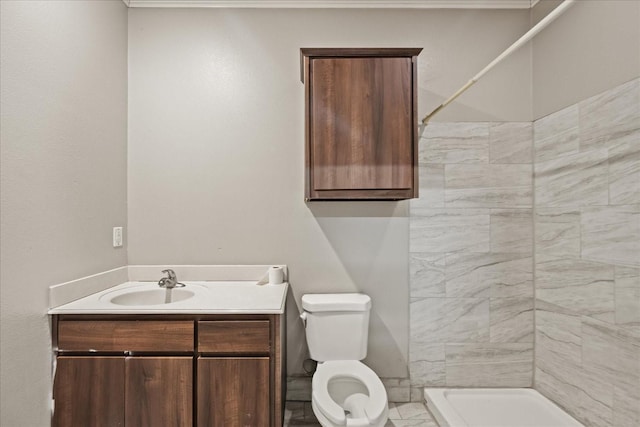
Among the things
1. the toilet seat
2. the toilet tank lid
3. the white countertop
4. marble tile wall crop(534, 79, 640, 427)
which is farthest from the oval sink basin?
marble tile wall crop(534, 79, 640, 427)

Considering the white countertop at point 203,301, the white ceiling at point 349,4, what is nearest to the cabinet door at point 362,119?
the white ceiling at point 349,4

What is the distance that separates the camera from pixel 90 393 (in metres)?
1.59

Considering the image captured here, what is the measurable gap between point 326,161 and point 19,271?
4.64 ft

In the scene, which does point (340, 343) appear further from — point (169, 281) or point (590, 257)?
point (590, 257)

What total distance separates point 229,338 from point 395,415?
1194mm

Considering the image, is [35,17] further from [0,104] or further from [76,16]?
[0,104]

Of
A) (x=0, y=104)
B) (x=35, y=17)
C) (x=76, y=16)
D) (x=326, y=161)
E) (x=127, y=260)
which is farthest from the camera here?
(x=127, y=260)

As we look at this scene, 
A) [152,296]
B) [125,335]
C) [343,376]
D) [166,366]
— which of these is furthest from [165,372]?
[343,376]

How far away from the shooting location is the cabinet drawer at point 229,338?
1.62 metres

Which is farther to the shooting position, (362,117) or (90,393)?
(362,117)

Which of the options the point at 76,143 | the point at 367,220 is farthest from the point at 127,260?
the point at 367,220

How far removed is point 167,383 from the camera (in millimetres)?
1598

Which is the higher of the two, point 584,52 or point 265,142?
point 584,52

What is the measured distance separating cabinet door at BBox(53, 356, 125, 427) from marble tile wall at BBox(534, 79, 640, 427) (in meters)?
2.23
